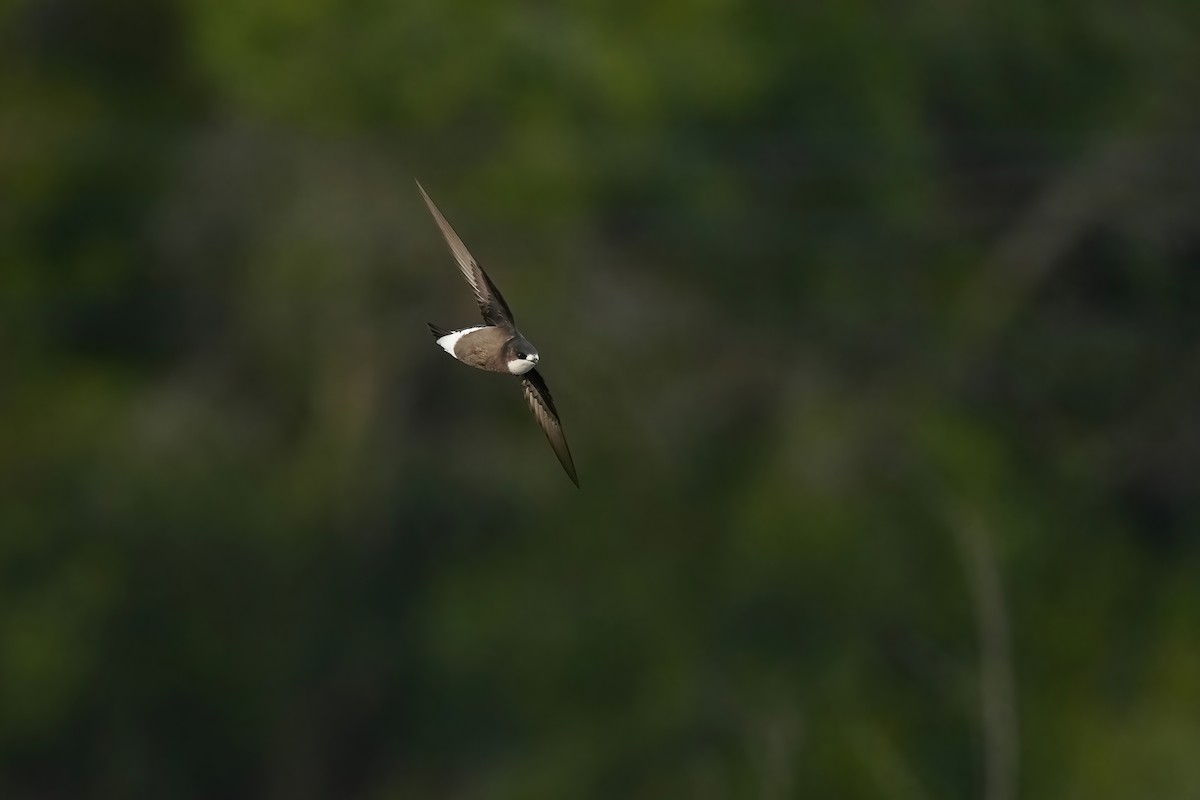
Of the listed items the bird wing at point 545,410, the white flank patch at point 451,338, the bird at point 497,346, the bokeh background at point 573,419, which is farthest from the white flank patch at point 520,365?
the bokeh background at point 573,419

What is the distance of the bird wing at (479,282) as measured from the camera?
526cm

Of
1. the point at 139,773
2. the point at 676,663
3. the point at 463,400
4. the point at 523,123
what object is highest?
the point at 523,123

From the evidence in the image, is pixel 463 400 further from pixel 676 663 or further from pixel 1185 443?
pixel 1185 443

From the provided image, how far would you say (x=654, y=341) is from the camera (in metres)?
17.6

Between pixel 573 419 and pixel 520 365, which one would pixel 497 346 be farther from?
pixel 573 419

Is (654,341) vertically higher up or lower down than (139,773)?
higher up

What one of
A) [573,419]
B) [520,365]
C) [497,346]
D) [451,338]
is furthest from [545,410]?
[573,419]

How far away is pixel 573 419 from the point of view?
16031 millimetres

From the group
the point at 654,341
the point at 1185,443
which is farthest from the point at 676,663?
the point at 1185,443

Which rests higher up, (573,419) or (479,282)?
(479,282)

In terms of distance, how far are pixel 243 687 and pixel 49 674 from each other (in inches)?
54.5

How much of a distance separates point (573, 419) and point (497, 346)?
11.0 m

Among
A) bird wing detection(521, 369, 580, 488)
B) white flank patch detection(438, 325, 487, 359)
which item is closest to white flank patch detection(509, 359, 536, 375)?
bird wing detection(521, 369, 580, 488)

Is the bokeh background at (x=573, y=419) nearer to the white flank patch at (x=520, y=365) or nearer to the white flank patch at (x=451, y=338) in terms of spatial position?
the white flank patch at (x=451, y=338)
